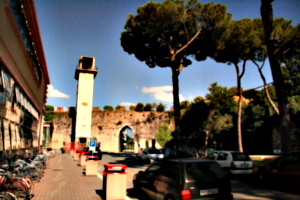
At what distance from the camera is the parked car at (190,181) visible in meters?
4.81

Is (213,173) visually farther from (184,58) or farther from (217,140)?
(217,140)

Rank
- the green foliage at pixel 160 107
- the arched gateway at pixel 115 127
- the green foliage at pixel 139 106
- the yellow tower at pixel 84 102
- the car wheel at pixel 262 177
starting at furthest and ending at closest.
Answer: the green foliage at pixel 139 106
the green foliage at pixel 160 107
the arched gateway at pixel 115 127
the yellow tower at pixel 84 102
the car wheel at pixel 262 177

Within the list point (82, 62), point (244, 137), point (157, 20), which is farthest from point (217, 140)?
point (82, 62)

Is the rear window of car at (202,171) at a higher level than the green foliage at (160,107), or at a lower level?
lower

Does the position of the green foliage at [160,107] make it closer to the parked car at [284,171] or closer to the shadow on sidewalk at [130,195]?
the parked car at [284,171]

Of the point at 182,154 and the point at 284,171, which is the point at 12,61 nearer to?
the point at 284,171

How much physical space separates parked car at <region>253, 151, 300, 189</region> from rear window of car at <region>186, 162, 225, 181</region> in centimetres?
361

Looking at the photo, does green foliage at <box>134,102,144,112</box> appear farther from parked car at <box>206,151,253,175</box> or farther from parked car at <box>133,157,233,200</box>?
parked car at <box>133,157,233,200</box>

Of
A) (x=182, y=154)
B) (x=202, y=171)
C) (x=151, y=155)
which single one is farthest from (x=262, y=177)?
(x=151, y=155)

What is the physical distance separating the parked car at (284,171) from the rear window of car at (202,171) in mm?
3614

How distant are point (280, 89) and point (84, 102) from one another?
93.6 ft

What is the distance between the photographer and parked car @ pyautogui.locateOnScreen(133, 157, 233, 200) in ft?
15.8

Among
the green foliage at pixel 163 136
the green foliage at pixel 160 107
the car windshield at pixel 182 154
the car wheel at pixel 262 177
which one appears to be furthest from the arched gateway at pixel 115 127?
the car wheel at pixel 262 177

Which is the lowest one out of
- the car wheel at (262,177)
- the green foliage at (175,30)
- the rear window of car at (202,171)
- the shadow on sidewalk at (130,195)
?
the shadow on sidewalk at (130,195)
